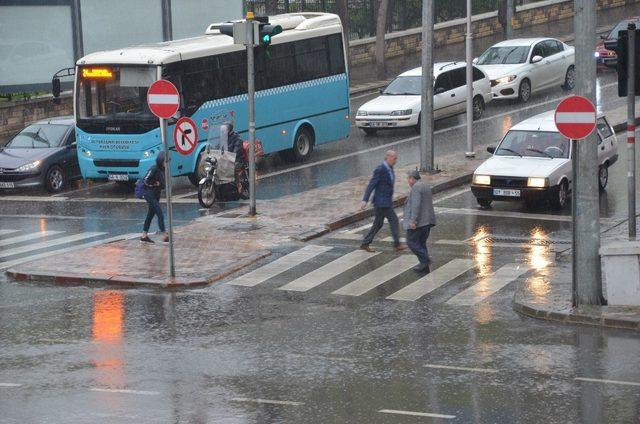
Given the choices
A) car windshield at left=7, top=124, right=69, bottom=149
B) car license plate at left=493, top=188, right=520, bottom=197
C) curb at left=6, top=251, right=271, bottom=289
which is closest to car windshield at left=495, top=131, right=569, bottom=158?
car license plate at left=493, top=188, right=520, bottom=197

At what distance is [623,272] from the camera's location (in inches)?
612

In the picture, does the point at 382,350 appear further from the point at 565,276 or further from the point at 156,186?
the point at 156,186

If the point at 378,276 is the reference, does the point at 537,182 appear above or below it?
above

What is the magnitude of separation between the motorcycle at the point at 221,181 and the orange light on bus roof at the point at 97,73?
3287mm

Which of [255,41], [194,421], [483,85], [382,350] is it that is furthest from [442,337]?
[483,85]

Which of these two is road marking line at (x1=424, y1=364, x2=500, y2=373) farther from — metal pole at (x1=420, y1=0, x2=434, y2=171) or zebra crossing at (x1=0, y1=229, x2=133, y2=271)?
metal pole at (x1=420, y1=0, x2=434, y2=171)

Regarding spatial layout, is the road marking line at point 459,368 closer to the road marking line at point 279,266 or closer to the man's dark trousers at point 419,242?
the road marking line at point 279,266

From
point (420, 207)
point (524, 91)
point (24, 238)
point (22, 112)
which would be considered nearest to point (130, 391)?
point (420, 207)

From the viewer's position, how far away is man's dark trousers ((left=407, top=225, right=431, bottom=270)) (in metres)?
18.7

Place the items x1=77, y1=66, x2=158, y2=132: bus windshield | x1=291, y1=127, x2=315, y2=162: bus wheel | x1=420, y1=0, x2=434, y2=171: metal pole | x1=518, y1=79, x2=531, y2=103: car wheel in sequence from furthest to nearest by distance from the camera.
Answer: x1=518, y1=79, x2=531, y2=103: car wheel < x1=291, y1=127, x2=315, y2=162: bus wheel < x1=77, y1=66, x2=158, y2=132: bus windshield < x1=420, y1=0, x2=434, y2=171: metal pole

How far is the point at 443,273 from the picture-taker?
1862 cm

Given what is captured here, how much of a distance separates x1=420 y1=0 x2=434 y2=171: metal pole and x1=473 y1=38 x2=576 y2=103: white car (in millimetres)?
10833

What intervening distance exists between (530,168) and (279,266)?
6.55 metres

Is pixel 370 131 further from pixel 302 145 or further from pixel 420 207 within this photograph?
pixel 420 207
